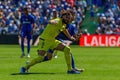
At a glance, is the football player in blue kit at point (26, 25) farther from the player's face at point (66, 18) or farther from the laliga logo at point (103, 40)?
the laliga logo at point (103, 40)

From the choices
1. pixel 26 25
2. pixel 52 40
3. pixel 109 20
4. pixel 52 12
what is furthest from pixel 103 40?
pixel 52 40

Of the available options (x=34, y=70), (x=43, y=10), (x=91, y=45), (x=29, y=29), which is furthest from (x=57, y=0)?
(x=34, y=70)

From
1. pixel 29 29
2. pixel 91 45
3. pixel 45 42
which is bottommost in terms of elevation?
pixel 91 45

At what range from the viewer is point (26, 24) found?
24047 mm

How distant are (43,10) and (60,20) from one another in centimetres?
2725

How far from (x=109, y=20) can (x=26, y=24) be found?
1676cm

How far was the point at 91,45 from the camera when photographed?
122ft

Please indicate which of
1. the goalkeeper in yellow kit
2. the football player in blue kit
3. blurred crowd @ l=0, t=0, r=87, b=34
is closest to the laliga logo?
blurred crowd @ l=0, t=0, r=87, b=34

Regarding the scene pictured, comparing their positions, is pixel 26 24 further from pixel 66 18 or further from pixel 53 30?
pixel 66 18

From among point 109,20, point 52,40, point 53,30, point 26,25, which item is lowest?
point 109,20

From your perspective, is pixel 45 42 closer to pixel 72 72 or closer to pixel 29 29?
pixel 72 72

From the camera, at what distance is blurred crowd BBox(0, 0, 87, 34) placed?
4028cm

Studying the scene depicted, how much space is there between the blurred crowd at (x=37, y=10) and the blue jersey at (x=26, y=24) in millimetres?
14933

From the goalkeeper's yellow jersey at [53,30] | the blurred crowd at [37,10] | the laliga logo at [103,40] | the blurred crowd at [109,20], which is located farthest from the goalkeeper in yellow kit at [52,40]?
the blurred crowd at [37,10]
